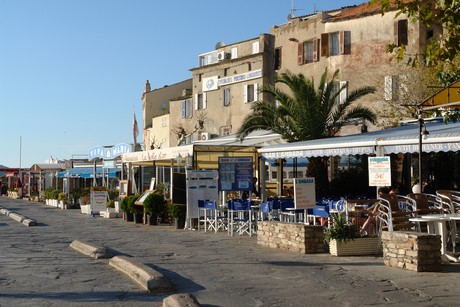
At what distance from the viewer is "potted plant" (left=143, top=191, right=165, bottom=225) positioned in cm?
2506

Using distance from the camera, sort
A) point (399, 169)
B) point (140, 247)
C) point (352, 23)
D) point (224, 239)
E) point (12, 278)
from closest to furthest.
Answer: point (12, 278), point (140, 247), point (224, 239), point (399, 169), point (352, 23)

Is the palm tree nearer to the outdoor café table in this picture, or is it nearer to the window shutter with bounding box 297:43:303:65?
the outdoor café table

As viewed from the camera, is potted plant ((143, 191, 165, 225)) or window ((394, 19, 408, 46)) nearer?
potted plant ((143, 191, 165, 225))

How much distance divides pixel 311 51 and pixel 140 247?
87.8 ft

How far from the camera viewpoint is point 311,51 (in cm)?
4172

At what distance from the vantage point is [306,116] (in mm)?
26000

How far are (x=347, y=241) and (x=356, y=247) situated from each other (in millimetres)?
239

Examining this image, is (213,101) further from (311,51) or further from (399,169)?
(399,169)

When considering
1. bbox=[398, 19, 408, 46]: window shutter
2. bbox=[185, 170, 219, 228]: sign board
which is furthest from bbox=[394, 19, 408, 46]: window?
bbox=[185, 170, 219, 228]: sign board

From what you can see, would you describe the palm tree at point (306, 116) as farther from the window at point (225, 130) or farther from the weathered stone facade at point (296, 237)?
the window at point (225, 130)

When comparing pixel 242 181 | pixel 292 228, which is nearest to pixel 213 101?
pixel 242 181

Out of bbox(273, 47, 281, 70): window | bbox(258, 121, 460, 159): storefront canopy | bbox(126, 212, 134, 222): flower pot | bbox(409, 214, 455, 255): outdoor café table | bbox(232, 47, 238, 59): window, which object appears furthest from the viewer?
bbox(232, 47, 238, 59): window

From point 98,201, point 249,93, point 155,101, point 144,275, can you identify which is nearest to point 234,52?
point 249,93

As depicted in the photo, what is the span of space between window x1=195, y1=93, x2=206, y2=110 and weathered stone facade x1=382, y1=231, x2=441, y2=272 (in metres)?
40.4
